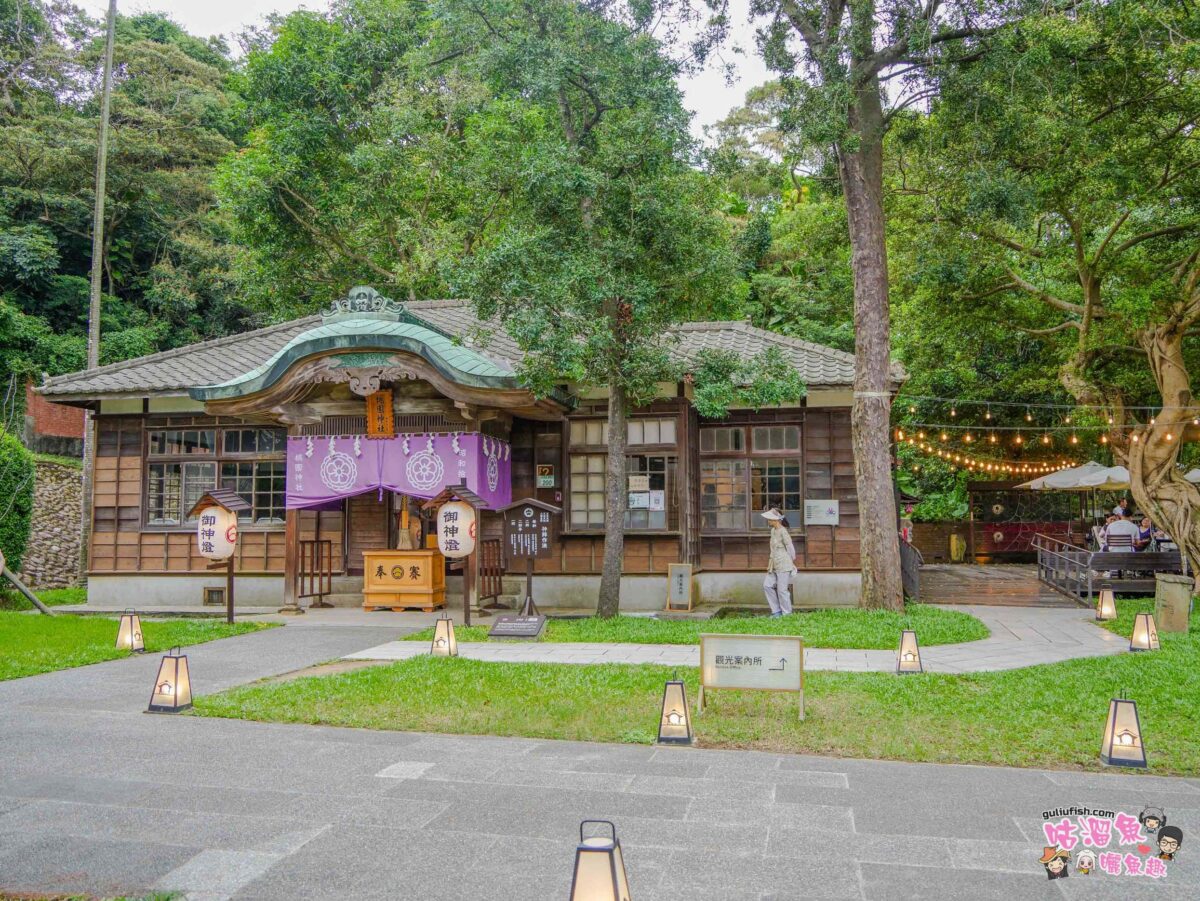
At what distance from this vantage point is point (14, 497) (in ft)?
52.9

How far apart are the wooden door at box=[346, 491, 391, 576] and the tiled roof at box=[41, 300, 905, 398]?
10.9 ft

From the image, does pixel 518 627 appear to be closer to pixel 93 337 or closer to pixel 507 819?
pixel 507 819

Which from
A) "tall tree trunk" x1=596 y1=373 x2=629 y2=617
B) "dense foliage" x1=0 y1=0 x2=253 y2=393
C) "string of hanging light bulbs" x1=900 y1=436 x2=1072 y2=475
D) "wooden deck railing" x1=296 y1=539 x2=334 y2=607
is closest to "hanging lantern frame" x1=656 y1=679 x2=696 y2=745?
"tall tree trunk" x1=596 y1=373 x2=629 y2=617

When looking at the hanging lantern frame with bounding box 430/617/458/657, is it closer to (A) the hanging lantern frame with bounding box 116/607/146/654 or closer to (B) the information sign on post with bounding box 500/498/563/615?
(B) the information sign on post with bounding box 500/498/563/615

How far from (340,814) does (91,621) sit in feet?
34.4

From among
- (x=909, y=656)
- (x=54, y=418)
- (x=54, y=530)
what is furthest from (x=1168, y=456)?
(x=54, y=418)

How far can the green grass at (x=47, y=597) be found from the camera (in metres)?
15.5

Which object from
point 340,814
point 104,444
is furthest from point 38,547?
point 340,814

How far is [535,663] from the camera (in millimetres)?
9375

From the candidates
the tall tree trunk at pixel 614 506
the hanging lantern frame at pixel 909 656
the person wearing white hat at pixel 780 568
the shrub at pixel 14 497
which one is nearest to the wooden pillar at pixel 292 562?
the tall tree trunk at pixel 614 506

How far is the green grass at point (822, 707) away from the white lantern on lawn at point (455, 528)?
2787 mm

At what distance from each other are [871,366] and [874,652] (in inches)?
184

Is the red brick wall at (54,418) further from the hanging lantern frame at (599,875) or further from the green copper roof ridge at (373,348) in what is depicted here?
the hanging lantern frame at (599,875)

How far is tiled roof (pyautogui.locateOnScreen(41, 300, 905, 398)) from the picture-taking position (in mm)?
14906
